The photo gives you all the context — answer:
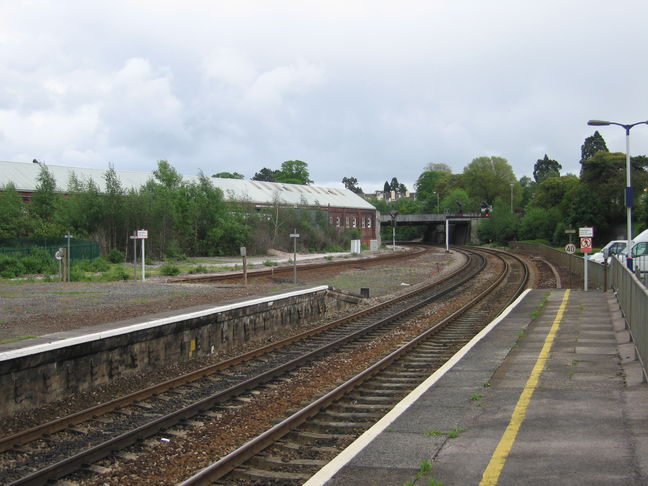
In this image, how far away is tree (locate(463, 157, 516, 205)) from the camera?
129 m

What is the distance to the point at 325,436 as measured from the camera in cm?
792

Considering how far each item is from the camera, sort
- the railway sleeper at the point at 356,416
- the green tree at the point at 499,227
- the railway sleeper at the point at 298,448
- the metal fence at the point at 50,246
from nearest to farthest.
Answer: the railway sleeper at the point at 298,448 → the railway sleeper at the point at 356,416 → the metal fence at the point at 50,246 → the green tree at the point at 499,227

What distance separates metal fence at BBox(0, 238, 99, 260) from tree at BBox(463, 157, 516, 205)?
9938 cm

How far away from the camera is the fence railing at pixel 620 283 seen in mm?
9398

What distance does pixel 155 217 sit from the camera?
1790 inches

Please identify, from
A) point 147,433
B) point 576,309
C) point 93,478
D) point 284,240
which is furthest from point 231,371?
point 284,240

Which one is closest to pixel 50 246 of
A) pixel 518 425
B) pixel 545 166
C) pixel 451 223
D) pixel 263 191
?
pixel 518 425

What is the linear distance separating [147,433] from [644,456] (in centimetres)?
552

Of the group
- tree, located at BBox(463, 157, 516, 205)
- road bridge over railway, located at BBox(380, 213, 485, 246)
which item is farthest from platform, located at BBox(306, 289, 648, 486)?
tree, located at BBox(463, 157, 516, 205)

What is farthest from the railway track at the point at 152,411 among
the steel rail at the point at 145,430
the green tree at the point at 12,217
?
the green tree at the point at 12,217

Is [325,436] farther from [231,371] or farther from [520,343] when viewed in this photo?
[520,343]

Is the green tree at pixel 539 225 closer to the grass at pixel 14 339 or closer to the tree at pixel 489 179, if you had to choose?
the tree at pixel 489 179

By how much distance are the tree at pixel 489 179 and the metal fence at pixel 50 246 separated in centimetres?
9938

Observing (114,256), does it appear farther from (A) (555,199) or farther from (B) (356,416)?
(A) (555,199)
